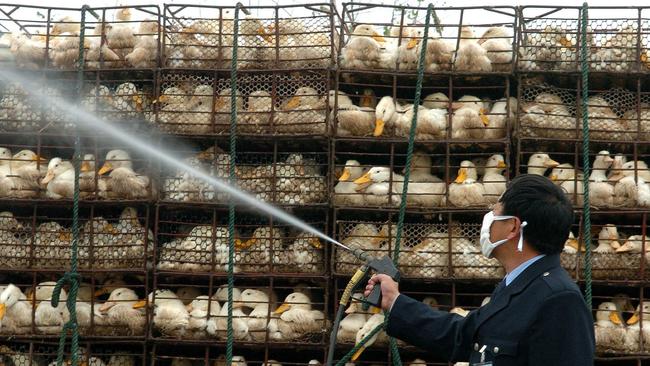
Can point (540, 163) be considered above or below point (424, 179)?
above

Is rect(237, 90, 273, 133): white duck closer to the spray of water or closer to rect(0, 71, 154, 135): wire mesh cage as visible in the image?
the spray of water

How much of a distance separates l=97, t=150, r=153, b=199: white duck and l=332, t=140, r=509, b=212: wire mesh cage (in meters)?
1.21

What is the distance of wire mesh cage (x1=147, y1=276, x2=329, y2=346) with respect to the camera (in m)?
5.52

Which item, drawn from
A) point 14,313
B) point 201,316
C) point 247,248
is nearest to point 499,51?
point 247,248

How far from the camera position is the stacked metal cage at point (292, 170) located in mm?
5582

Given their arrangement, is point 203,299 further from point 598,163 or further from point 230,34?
point 598,163

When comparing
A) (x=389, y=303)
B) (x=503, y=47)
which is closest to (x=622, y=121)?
(x=503, y=47)

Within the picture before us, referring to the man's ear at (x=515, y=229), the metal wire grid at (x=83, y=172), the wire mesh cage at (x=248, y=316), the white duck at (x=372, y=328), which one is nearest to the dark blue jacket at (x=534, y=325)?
the man's ear at (x=515, y=229)

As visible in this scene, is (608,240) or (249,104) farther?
(249,104)

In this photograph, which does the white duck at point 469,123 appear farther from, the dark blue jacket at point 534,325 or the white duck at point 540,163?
the dark blue jacket at point 534,325

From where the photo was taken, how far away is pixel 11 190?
229 inches

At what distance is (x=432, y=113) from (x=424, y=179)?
0.43m

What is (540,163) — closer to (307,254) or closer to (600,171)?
(600,171)

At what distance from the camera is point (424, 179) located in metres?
5.88
